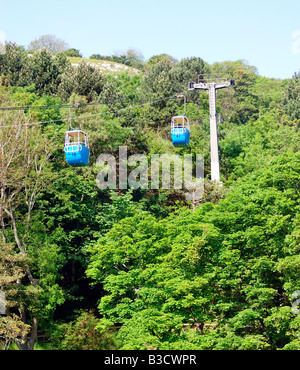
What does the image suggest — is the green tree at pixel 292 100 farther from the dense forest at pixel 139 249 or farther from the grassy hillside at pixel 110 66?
the grassy hillside at pixel 110 66

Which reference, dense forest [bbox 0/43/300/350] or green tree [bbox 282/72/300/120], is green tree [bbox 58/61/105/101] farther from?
green tree [bbox 282/72/300/120]

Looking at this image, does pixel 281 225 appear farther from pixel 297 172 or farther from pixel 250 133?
pixel 250 133

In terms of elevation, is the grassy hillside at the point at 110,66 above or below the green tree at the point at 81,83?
above

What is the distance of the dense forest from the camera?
1123 inches

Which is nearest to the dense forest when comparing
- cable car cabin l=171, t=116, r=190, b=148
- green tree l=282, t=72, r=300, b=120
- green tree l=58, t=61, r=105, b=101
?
cable car cabin l=171, t=116, r=190, b=148

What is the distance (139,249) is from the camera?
3488cm

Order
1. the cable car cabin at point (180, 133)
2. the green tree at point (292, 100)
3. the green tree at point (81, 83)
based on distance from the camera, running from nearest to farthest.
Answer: the cable car cabin at point (180, 133), the green tree at point (81, 83), the green tree at point (292, 100)

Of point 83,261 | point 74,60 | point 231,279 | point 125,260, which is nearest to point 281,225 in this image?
point 231,279

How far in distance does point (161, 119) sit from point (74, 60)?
6416cm

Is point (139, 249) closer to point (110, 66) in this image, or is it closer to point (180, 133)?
point (180, 133)

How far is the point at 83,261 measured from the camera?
135ft

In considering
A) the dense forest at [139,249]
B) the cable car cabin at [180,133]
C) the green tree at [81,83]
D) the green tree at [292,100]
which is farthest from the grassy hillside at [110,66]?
the cable car cabin at [180,133]

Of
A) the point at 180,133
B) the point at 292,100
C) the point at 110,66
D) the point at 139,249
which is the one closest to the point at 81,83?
the point at 292,100

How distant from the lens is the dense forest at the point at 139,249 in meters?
28.5
